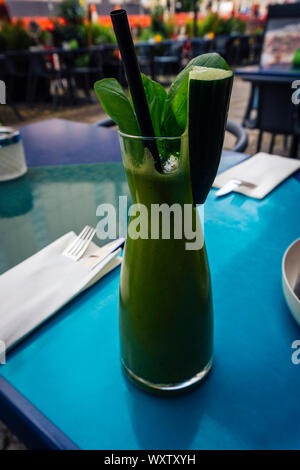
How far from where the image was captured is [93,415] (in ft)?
1.11

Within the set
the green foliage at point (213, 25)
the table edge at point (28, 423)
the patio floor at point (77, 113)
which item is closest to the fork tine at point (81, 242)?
the table edge at point (28, 423)

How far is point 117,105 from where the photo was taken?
0.28 meters

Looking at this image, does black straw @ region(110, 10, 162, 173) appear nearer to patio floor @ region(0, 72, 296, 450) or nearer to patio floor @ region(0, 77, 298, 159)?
patio floor @ region(0, 72, 296, 450)

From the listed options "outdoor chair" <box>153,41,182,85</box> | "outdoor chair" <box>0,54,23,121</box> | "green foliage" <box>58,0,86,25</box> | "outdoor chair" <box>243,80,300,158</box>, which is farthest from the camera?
"outdoor chair" <box>153,41,182,85</box>

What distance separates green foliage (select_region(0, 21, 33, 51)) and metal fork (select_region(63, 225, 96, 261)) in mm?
5618

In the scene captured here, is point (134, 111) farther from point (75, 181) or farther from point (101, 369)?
point (75, 181)

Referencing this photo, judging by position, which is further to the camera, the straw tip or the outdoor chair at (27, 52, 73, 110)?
the outdoor chair at (27, 52, 73, 110)

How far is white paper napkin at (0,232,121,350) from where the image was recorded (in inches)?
17.3

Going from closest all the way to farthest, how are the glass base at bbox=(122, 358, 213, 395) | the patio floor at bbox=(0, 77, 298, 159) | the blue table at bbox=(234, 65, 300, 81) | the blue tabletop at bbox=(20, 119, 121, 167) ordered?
the glass base at bbox=(122, 358, 213, 395) → the blue tabletop at bbox=(20, 119, 121, 167) → the blue table at bbox=(234, 65, 300, 81) → the patio floor at bbox=(0, 77, 298, 159)

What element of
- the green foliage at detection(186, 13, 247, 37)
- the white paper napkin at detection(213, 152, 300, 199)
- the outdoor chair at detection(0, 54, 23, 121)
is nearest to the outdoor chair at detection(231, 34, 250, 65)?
the green foliage at detection(186, 13, 247, 37)

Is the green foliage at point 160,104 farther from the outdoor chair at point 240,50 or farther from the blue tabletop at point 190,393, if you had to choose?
the outdoor chair at point 240,50

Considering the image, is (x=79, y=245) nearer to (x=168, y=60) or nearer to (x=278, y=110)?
(x=278, y=110)

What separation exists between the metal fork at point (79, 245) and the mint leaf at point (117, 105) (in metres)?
0.32

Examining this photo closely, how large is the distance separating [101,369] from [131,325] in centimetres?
8
